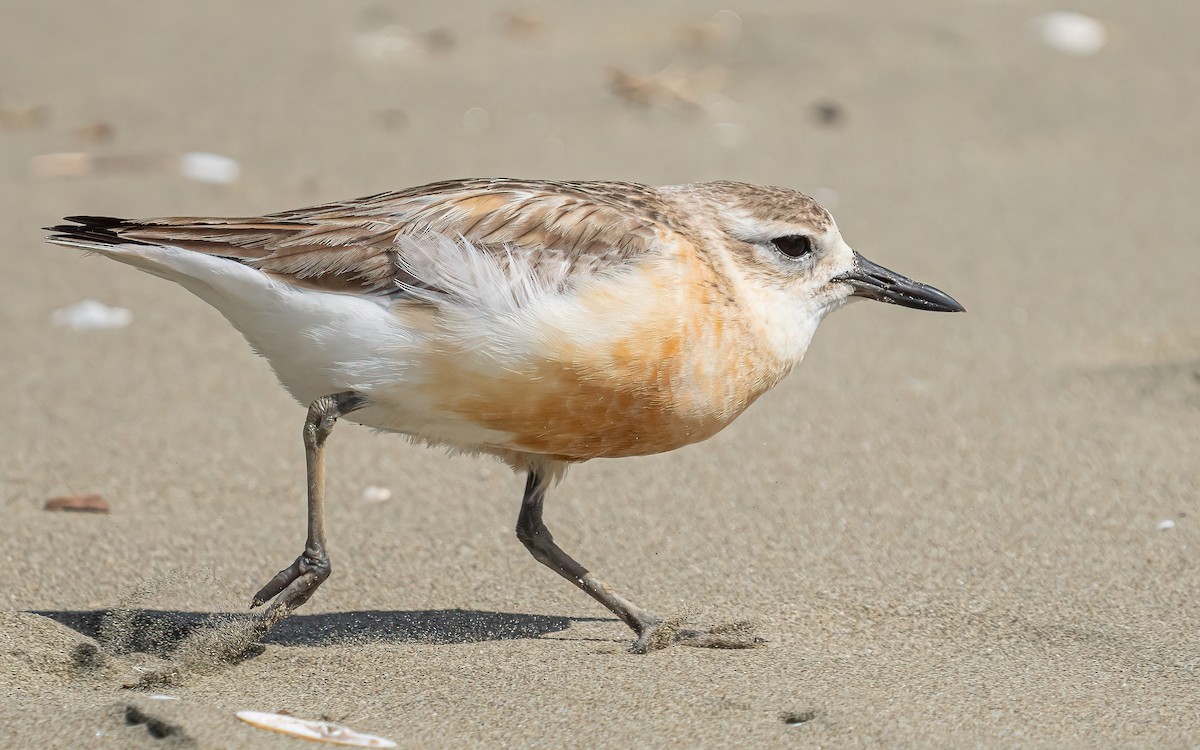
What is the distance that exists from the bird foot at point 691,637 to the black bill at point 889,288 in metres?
1.31

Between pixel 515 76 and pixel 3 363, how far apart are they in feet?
15.7

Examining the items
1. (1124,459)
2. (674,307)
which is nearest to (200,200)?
(674,307)

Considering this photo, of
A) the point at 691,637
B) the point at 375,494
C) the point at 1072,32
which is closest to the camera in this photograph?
the point at 691,637

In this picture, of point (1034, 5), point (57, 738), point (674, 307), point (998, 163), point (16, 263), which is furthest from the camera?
point (1034, 5)

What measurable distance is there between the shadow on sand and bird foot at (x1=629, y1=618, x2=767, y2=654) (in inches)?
15.6


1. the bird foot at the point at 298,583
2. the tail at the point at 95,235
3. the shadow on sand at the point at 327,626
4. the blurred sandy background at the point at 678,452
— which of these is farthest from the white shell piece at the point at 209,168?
the bird foot at the point at 298,583

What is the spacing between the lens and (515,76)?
1063 centimetres

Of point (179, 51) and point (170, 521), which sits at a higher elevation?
point (179, 51)

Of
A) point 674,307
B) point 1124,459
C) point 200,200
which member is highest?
point 200,200

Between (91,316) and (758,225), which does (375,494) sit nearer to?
(758,225)

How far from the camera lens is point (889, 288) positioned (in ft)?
17.1

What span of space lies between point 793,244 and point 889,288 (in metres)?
0.46

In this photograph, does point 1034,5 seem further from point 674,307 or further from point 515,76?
point 674,307

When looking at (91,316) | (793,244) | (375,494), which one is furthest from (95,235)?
(91,316)
